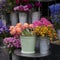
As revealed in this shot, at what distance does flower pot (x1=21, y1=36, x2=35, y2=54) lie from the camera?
3.43m

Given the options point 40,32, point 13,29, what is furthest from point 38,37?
point 13,29

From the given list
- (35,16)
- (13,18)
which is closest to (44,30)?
(35,16)

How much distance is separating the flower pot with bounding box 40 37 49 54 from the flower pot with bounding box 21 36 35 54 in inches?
4.1

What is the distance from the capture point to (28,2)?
4070mm

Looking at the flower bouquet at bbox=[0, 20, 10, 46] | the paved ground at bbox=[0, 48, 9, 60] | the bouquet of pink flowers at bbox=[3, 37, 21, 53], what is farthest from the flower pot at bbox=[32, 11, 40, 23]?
the paved ground at bbox=[0, 48, 9, 60]

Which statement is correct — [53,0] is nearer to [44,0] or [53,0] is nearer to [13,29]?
[44,0]

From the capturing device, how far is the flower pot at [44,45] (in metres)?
3.43

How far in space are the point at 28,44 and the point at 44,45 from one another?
21cm

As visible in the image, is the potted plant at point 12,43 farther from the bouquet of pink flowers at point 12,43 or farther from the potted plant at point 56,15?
the potted plant at point 56,15

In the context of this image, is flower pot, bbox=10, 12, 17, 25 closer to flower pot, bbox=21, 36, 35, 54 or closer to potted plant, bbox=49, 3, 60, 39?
potted plant, bbox=49, 3, 60, 39

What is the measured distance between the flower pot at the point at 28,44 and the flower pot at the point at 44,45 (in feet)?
0.34

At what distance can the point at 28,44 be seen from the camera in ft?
11.3

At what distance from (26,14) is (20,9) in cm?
Result: 15

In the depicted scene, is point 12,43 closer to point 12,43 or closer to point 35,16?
point 12,43
